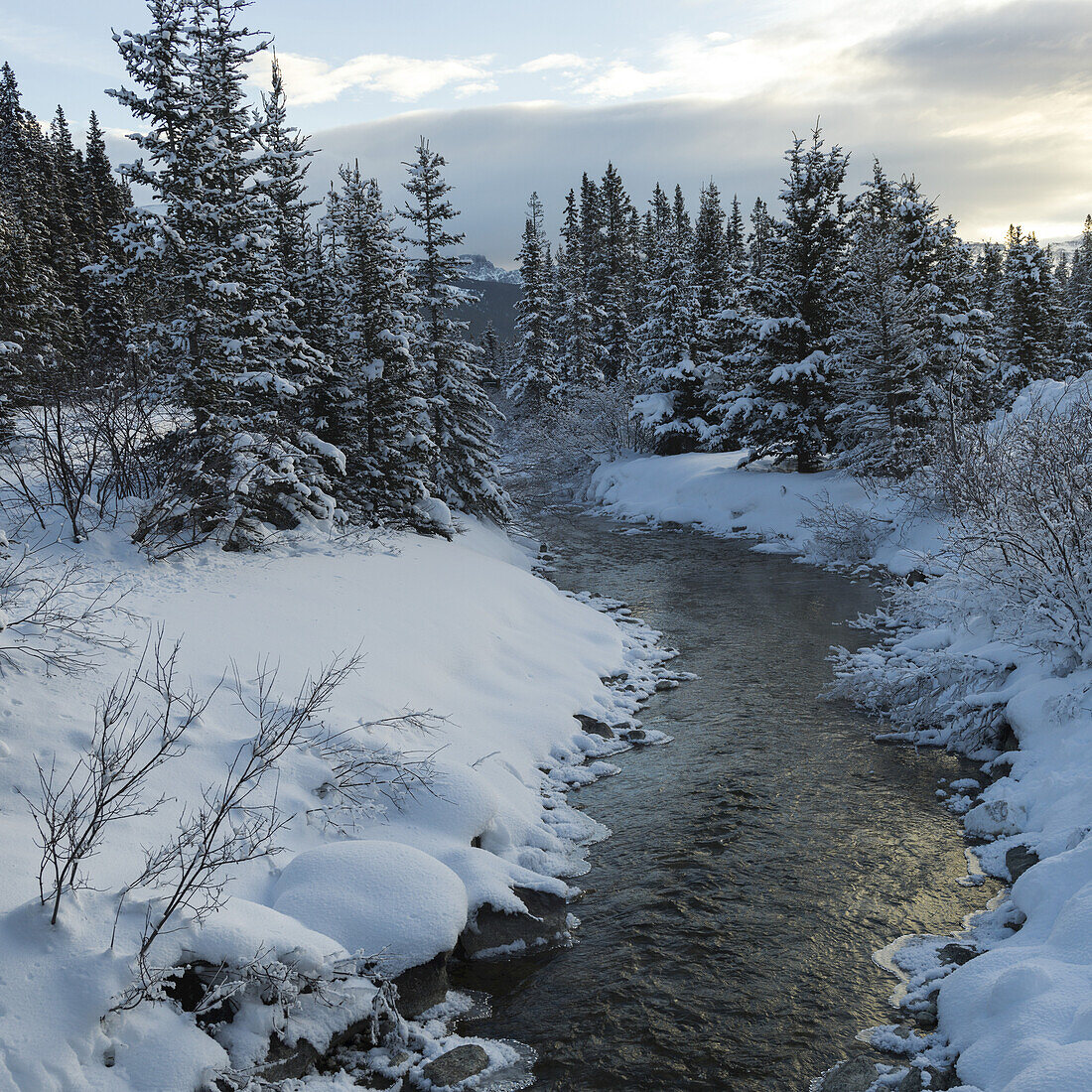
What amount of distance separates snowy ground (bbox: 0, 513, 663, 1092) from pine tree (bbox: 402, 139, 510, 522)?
27.9 feet

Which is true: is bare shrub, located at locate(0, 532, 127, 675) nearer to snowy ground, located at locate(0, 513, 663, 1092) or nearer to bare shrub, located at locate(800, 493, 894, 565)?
snowy ground, located at locate(0, 513, 663, 1092)

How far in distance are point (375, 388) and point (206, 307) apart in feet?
15.7

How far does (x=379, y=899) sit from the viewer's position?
19.5 feet


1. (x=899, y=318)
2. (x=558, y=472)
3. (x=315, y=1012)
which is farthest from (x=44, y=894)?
(x=558, y=472)

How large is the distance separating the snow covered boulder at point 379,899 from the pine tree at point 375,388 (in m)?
12.2

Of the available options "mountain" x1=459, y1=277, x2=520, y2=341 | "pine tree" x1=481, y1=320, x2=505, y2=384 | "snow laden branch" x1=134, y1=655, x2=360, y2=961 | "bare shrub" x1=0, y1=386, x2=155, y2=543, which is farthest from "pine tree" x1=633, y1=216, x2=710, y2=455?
"mountain" x1=459, y1=277, x2=520, y2=341

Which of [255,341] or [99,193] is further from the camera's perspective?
[99,193]

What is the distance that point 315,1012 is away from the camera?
518 centimetres

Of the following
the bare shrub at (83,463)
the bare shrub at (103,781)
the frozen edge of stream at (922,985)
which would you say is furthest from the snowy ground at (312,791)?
the frozen edge of stream at (922,985)

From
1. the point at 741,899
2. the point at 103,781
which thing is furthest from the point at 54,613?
the point at 741,899

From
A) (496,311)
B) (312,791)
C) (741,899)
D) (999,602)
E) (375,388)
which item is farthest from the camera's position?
(496,311)

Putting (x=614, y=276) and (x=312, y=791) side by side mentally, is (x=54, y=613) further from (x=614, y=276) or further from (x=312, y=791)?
(x=614, y=276)

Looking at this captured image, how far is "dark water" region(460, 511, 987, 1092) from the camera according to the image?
548 cm

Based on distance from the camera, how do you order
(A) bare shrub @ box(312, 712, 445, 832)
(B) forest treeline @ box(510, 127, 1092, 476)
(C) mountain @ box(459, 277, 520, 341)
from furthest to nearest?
(C) mountain @ box(459, 277, 520, 341) → (B) forest treeline @ box(510, 127, 1092, 476) → (A) bare shrub @ box(312, 712, 445, 832)
